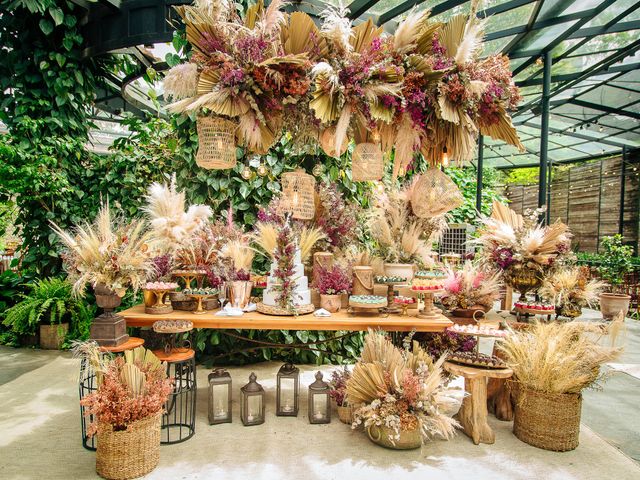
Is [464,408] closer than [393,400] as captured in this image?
No

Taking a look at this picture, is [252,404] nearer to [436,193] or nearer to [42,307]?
[436,193]

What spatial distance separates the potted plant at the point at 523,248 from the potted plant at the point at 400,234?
1.71 ft

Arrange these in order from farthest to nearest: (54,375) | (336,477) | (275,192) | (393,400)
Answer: (275,192), (54,375), (393,400), (336,477)

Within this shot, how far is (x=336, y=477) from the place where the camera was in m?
2.37

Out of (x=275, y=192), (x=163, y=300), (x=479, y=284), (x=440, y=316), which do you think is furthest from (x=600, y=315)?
(x=163, y=300)

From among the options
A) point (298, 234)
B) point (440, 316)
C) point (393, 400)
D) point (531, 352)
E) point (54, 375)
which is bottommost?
point (54, 375)

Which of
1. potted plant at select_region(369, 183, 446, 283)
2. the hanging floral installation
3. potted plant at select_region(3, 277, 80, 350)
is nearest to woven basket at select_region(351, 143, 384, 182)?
the hanging floral installation

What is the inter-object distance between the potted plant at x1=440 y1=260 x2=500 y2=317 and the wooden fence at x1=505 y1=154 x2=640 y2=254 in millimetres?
7512

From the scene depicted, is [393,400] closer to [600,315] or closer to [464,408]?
[464,408]

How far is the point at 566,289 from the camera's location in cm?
316

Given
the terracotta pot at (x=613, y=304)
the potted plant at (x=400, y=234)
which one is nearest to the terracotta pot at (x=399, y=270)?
the potted plant at (x=400, y=234)

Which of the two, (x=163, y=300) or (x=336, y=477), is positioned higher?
(x=163, y=300)

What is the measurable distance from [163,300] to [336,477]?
5.33 feet

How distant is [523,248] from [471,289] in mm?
490
